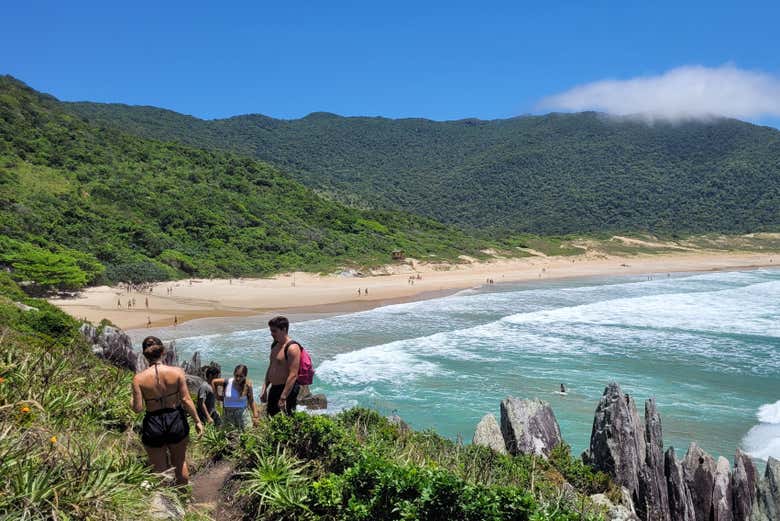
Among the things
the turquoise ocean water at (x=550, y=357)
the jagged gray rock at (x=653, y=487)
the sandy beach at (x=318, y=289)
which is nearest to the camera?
the jagged gray rock at (x=653, y=487)

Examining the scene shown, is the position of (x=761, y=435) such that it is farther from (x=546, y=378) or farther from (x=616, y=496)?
(x=616, y=496)

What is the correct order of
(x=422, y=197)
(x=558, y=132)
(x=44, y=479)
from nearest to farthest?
1. (x=44, y=479)
2. (x=422, y=197)
3. (x=558, y=132)

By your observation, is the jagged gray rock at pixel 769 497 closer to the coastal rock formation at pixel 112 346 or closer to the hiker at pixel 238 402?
the hiker at pixel 238 402

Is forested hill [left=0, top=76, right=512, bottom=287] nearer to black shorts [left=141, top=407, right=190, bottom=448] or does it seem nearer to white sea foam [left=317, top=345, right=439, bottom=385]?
white sea foam [left=317, top=345, right=439, bottom=385]

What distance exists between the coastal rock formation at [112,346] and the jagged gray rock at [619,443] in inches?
383

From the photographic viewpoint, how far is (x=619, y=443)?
790cm

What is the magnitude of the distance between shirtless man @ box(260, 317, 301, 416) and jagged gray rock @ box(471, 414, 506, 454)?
3.37 meters

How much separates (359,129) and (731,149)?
106867 mm

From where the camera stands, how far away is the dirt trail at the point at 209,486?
5.67m

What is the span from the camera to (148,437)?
200 inches

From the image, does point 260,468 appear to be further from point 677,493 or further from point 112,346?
point 112,346

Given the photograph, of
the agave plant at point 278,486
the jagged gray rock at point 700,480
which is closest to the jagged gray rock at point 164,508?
the agave plant at point 278,486

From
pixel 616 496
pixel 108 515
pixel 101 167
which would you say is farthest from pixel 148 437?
pixel 101 167

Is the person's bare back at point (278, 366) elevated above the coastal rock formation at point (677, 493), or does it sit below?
above
